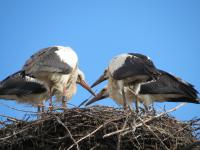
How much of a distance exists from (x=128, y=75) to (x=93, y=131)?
62.3 inches

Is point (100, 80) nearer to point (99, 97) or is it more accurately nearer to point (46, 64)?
point (99, 97)

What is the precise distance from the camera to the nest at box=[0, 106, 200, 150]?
642cm

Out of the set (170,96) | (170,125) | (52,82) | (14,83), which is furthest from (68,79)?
(170,125)

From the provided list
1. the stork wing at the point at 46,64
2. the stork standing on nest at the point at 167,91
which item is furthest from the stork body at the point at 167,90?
the stork wing at the point at 46,64

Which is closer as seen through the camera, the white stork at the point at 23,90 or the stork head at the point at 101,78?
the white stork at the point at 23,90

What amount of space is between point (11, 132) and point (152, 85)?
330 centimetres

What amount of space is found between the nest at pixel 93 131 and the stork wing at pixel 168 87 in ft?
6.96

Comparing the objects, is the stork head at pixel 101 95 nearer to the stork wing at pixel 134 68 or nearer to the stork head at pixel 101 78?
the stork head at pixel 101 78

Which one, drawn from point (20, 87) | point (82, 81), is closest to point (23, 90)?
point (20, 87)

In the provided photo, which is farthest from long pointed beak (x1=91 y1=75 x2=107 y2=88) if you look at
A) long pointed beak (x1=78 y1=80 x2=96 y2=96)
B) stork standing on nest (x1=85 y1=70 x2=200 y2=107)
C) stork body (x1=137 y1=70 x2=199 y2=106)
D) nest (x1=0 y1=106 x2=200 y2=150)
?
nest (x1=0 y1=106 x2=200 y2=150)

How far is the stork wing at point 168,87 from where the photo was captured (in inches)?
353

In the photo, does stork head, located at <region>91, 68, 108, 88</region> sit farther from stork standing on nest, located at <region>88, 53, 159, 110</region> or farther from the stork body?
the stork body

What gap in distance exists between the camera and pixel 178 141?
21.8 feet

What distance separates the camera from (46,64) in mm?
7836
